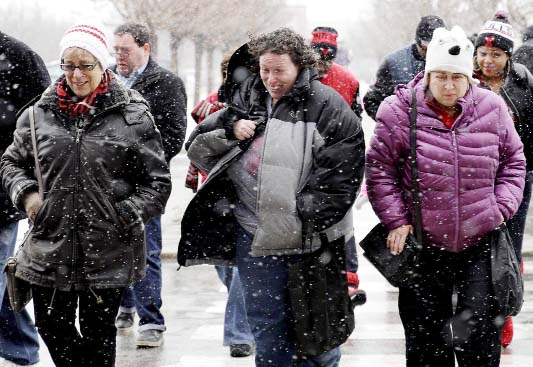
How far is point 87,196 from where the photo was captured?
4.54 meters

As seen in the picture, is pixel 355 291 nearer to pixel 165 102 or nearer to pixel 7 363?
pixel 165 102

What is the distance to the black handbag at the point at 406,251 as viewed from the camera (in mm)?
4742

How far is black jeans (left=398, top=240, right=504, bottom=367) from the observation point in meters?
4.78

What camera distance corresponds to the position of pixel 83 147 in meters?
4.53

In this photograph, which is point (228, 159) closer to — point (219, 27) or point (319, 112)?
point (319, 112)

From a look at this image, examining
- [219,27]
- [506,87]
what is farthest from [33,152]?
[219,27]

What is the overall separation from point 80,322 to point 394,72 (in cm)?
346

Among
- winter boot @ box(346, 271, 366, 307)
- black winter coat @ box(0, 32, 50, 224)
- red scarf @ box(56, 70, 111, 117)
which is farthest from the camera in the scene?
winter boot @ box(346, 271, 366, 307)

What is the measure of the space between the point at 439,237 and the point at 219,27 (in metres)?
26.6

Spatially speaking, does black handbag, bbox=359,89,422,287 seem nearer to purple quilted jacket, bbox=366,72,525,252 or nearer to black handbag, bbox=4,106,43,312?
purple quilted jacket, bbox=366,72,525,252

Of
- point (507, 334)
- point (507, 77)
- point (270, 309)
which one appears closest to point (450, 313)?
point (270, 309)

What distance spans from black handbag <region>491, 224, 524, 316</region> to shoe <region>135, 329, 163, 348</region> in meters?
2.58

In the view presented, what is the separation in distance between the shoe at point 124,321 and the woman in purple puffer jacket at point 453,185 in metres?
2.74

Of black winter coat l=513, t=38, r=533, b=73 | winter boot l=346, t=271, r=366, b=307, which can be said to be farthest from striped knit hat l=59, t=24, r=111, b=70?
black winter coat l=513, t=38, r=533, b=73
